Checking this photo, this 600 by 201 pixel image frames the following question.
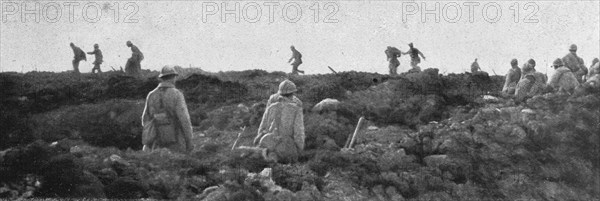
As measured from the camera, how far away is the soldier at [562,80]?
3291 cm

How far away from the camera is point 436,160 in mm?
27125

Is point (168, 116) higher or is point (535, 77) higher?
point (535, 77)

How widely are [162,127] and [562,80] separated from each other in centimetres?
1397

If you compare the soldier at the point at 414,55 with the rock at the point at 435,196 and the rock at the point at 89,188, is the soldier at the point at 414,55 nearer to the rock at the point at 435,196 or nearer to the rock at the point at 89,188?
the rock at the point at 435,196

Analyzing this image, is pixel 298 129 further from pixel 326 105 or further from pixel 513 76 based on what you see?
pixel 513 76

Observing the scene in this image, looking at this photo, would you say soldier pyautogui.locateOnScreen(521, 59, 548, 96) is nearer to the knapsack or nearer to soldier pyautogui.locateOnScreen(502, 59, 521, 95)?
soldier pyautogui.locateOnScreen(502, 59, 521, 95)

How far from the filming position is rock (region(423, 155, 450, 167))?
88.2 feet

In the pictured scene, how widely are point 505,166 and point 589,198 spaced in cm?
236

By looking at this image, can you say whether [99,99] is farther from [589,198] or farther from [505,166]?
[589,198]

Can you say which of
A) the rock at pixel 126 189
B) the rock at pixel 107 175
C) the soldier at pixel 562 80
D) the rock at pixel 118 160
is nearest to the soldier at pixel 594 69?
the soldier at pixel 562 80

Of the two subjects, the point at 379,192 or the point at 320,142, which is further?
the point at 320,142

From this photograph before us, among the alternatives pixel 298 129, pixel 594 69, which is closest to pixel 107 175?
pixel 298 129

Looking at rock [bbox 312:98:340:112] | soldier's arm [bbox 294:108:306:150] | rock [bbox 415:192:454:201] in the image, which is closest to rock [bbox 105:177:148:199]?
soldier's arm [bbox 294:108:306:150]

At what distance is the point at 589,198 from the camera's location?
26141 millimetres
